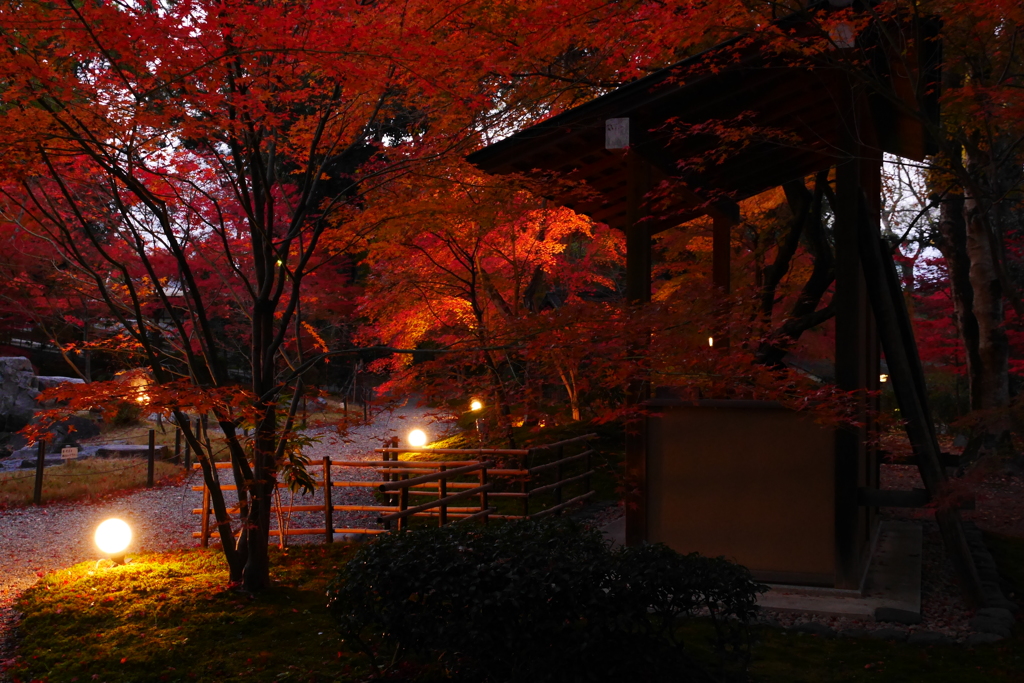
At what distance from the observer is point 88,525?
11625 mm

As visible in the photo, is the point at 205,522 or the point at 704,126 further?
the point at 205,522

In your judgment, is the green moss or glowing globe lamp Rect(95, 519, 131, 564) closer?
the green moss

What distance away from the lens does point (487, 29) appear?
806cm

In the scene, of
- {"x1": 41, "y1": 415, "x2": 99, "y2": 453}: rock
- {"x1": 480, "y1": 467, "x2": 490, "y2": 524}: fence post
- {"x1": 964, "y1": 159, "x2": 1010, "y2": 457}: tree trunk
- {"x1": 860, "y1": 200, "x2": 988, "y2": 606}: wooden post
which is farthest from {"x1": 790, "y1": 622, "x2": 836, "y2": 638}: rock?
{"x1": 41, "y1": 415, "x2": 99, "y2": 453}: rock

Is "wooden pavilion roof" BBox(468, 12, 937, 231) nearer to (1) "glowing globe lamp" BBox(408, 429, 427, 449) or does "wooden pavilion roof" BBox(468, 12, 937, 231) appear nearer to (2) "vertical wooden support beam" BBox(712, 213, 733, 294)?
(2) "vertical wooden support beam" BBox(712, 213, 733, 294)

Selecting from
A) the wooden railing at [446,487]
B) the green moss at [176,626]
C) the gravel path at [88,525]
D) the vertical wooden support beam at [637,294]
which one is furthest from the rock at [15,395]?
the vertical wooden support beam at [637,294]

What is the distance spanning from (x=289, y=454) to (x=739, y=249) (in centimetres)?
1193

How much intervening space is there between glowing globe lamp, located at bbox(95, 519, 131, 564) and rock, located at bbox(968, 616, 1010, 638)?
8286 millimetres

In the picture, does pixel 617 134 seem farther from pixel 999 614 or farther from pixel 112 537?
pixel 112 537

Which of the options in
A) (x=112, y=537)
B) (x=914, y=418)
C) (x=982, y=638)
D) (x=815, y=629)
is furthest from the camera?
(x=112, y=537)

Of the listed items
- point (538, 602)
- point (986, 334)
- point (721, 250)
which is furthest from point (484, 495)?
point (986, 334)

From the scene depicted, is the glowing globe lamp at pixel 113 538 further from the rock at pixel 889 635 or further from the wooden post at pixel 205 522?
the rock at pixel 889 635

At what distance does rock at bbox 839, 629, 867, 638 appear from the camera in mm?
6164

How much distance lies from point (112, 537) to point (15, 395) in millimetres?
10422
